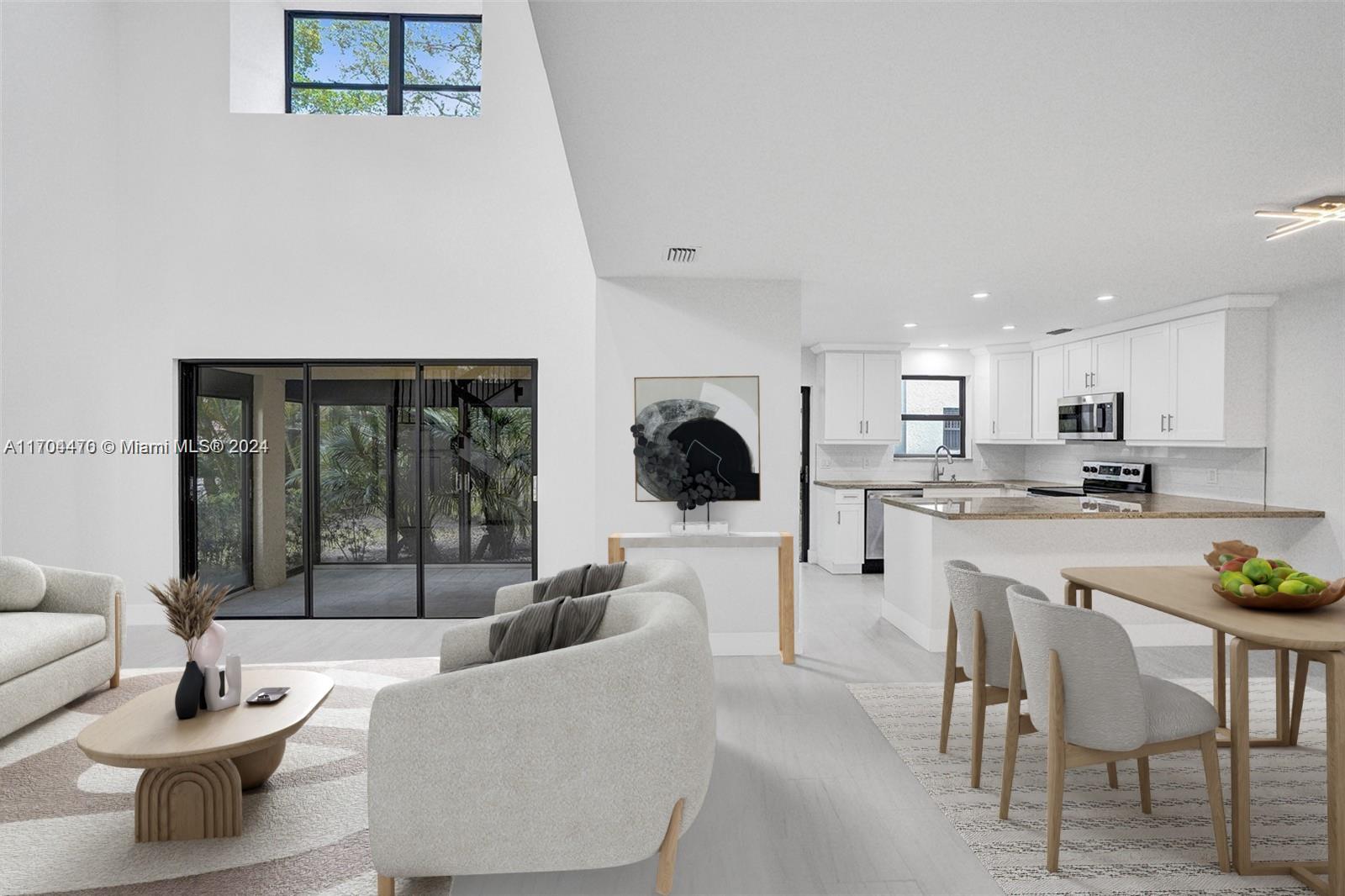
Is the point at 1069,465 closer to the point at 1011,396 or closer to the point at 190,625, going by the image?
the point at 1011,396

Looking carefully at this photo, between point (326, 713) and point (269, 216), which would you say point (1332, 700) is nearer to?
point (326, 713)

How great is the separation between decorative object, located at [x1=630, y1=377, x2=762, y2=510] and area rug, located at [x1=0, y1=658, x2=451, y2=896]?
7.32 feet

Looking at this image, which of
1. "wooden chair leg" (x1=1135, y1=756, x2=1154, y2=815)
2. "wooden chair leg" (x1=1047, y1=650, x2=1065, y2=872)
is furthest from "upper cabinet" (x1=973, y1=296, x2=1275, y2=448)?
"wooden chair leg" (x1=1047, y1=650, x2=1065, y2=872)

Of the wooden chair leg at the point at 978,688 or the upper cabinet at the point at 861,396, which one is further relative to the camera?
the upper cabinet at the point at 861,396

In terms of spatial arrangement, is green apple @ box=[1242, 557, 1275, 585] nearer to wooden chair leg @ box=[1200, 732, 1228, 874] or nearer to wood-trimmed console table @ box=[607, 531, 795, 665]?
wooden chair leg @ box=[1200, 732, 1228, 874]

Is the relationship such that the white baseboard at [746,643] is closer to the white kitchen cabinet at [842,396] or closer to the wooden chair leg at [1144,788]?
the wooden chair leg at [1144,788]

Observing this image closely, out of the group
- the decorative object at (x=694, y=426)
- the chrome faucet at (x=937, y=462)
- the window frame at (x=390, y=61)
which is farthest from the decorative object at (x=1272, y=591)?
the window frame at (x=390, y=61)

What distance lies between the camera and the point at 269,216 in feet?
18.8

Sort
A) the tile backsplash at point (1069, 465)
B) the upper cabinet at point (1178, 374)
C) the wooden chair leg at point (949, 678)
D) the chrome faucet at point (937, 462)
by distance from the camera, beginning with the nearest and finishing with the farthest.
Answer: the wooden chair leg at point (949, 678), the upper cabinet at point (1178, 374), the tile backsplash at point (1069, 465), the chrome faucet at point (937, 462)

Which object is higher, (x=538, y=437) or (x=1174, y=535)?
(x=538, y=437)

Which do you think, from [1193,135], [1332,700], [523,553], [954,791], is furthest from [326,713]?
[1193,135]

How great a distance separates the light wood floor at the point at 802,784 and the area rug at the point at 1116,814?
0.37 feet

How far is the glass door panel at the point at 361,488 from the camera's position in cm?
584

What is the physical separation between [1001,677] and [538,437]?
3.90 metres
